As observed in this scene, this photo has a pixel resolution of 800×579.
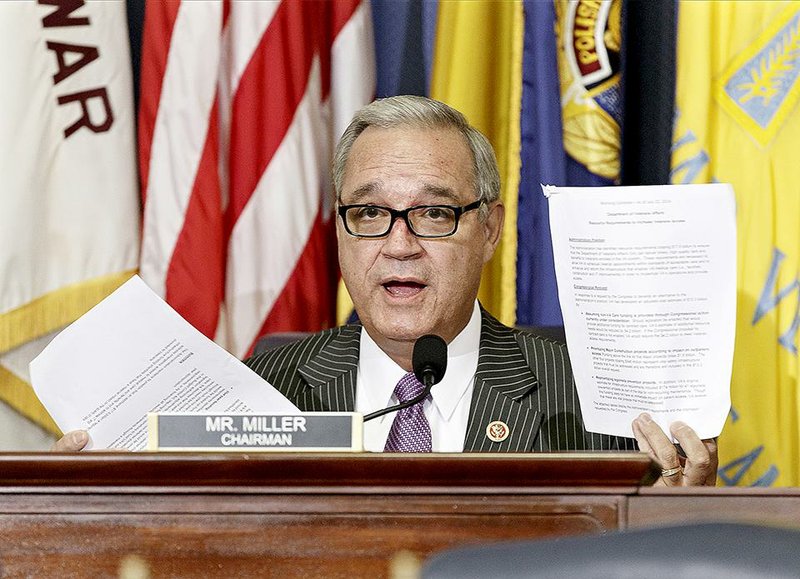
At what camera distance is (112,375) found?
1722 millimetres

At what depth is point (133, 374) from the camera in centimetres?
172

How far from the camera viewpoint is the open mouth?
2197mm

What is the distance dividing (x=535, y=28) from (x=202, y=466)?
2.11 metres

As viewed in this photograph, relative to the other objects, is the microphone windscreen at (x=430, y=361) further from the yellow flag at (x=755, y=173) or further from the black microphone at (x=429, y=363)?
the yellow flag at (x=755, y=173)

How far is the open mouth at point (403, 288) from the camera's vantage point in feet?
7.21

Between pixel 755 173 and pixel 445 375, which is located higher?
pixel 755 173

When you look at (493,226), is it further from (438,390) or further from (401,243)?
Answer: (438,390)

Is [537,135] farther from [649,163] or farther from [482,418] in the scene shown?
[482,418]

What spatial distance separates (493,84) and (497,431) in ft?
4.31

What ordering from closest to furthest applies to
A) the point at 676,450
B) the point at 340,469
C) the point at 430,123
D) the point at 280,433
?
1. the point at 340,469
2. the point at 280,433
3. the point at 676,450
4. the point at 430,123

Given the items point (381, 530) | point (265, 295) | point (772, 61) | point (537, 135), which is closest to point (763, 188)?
point (772, 61)

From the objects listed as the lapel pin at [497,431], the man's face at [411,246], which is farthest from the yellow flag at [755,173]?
the lapel pin at [497,431]

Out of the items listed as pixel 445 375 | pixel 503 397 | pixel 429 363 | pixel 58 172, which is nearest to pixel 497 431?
pixel 503 397

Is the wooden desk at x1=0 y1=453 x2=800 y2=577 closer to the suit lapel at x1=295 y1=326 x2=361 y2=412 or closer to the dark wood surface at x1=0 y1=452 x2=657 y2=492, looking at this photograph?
the dark wood surface at x1=0 y1=452 x2=657 y2=492
